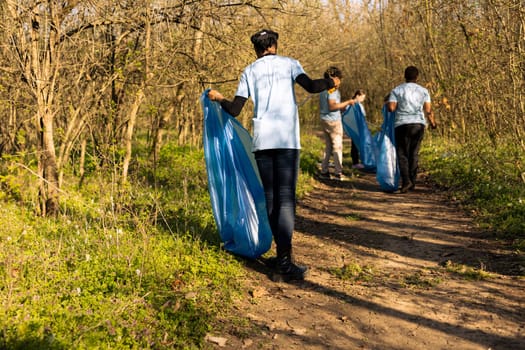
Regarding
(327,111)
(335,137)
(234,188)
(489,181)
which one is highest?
(327,111)

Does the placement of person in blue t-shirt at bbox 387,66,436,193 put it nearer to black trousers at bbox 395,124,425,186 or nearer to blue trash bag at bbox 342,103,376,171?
black trousers at bbox 395,124,425,186

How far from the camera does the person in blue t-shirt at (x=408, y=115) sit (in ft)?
27.9

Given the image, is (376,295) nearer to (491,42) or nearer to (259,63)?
(259,63)

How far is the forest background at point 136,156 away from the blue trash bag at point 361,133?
3.99 ft

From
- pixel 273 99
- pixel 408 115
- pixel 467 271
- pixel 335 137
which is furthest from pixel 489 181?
pixel 273 99

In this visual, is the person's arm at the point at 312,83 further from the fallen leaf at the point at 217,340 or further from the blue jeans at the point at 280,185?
the fallen leaf at the point at 217,340

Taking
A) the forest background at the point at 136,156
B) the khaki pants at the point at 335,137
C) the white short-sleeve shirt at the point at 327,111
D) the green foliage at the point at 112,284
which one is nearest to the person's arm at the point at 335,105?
the white short-sleeve shirt at the point at 327,111

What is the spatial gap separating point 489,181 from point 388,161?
1518 mm

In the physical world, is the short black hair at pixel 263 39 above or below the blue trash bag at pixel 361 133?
above

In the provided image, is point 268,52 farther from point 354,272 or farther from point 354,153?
point 354,153

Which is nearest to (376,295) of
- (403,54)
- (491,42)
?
(491,42)

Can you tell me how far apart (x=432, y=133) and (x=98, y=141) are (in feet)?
33.3

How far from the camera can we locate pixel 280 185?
15.4 ft

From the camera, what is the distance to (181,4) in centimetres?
681
